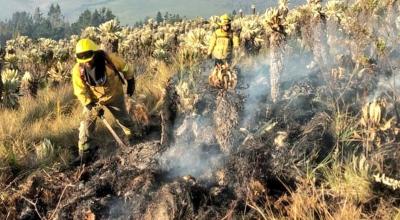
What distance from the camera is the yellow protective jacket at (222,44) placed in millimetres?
9992

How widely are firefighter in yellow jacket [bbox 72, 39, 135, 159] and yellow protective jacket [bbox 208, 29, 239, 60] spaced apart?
3381 mm

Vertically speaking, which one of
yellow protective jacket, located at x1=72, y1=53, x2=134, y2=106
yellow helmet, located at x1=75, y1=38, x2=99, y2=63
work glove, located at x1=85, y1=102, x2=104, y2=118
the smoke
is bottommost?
the smoke

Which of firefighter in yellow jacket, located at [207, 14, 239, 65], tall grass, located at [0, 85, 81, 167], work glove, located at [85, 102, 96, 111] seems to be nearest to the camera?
tall grass, located at [0, 85, 81, 167]

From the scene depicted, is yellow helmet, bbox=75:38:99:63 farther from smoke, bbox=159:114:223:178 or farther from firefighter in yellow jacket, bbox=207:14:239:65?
firefighter in yellow jacket, bbox=207:14:239:65

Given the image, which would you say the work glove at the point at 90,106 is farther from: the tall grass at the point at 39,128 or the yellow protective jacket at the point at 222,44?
the yellow protective jacket at the point at 222,44

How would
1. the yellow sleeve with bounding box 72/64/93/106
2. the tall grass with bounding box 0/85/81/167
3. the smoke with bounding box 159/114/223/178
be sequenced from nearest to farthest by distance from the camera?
1. the smoke with bounding box 159/114/223/178
2. the yellow sleeve with bounding box 72/64/93/106
3. the tall grass with bounding box 0/85/81/167

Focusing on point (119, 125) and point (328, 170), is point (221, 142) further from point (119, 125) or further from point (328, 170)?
point (119, 125)

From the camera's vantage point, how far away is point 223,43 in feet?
32.8

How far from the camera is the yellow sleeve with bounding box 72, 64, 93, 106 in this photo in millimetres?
6355

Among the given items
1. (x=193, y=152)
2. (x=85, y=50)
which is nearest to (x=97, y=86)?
(x=85, y=50)

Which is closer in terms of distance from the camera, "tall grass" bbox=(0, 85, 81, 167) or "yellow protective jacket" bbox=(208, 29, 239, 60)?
"tall grass" bbox=(0, 85, 81, 167)

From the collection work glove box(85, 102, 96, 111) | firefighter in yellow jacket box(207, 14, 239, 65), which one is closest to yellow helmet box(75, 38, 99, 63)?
work glove box(85, 102, 96, 111)

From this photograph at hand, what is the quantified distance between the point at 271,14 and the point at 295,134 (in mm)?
1843

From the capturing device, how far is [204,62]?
404 inches
